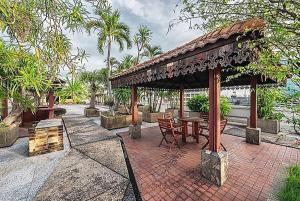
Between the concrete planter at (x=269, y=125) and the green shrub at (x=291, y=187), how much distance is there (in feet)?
15.2

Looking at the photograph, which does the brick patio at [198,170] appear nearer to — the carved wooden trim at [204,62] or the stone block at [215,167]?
the stone block at [215,167]

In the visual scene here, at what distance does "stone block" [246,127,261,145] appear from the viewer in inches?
225

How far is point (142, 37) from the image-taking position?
13.9 m


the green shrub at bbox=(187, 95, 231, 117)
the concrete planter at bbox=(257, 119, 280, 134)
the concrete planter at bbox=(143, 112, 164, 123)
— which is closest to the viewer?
the concrete planter at bbox=(257, 119, 280, 134)

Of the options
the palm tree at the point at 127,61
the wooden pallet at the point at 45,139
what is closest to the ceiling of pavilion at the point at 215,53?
the wooden pallet at the point at 45,139

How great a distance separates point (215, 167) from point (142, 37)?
12913mm

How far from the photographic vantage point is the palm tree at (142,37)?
13.8 m

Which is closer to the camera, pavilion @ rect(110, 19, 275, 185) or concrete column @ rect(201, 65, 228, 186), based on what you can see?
pavilion @ rect(110, 19, 275, 185)

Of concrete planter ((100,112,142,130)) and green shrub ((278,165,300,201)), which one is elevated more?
concrete planter ((100,112,142,130))

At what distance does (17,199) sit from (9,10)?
342 centimetres

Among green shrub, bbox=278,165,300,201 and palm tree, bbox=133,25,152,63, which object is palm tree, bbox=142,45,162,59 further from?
green shrub, bbox=278,165,300,201

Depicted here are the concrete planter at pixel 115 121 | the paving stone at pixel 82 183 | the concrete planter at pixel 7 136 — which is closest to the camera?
the paving stone at pixel 82 183

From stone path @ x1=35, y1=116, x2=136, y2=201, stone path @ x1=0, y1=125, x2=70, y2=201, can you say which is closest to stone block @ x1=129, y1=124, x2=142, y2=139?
stone path @ x1=35, y1=116, x2=136, y2=201

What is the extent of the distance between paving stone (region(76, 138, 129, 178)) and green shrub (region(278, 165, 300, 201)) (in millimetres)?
3249
